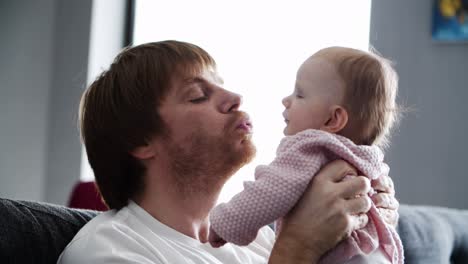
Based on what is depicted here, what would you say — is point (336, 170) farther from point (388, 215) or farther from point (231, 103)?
point (231, 103)

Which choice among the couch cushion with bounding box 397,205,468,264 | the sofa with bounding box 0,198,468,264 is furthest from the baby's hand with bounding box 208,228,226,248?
the couch cushion with bounding box 397,205,468,264

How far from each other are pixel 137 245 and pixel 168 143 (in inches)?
13.1

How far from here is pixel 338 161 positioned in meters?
1.17

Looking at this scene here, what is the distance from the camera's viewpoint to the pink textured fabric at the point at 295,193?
112 centimetres

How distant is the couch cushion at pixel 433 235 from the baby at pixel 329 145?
27.7 inches

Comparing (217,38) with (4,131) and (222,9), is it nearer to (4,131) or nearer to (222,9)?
(222,9)


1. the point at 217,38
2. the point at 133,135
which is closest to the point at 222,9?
the point at 217,38

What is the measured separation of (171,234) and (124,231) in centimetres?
13

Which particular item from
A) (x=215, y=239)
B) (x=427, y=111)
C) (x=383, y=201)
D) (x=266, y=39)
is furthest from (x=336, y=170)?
(x=266, y=39)

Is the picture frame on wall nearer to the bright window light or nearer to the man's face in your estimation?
the bright window light

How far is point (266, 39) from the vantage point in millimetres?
3527

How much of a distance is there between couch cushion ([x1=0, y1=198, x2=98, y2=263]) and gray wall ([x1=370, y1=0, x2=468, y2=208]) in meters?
1.95

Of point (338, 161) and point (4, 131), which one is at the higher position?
point (338, 161)

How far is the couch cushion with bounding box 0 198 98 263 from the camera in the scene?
123 centimetres
